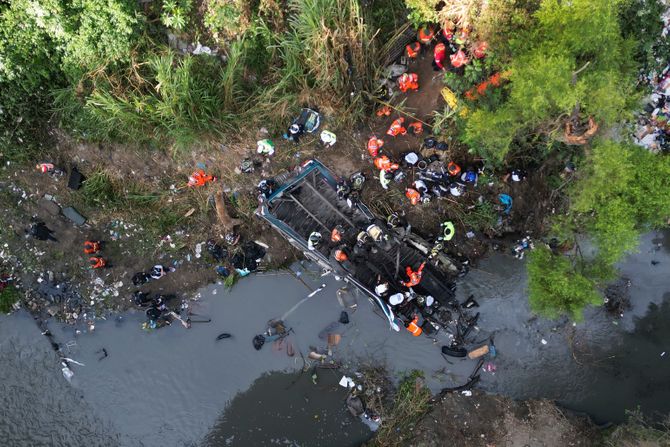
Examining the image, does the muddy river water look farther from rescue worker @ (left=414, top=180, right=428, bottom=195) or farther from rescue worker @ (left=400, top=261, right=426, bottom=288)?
rescue worker @ (left=414, top=180, right=428, bottom=195)

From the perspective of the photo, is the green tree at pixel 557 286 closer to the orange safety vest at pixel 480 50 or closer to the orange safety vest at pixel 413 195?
the orange safety vest at pixel 413 195

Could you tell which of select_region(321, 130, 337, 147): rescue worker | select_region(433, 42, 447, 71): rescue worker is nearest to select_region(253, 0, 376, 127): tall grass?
select_region(321, 130, 337, 147): rescue worker

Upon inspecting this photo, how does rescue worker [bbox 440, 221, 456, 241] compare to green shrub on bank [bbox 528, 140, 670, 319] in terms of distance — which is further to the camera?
rescue worker [bbox 440, 221, 456, 241]

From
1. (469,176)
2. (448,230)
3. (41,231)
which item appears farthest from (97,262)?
(469,176)

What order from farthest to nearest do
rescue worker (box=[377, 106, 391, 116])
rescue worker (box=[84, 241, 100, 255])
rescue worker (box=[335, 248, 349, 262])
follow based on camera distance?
1. rescue worker (box=[84, 241, 100, 255])
2. rescue worker (box=[377, 106, 391, 116])
3. rescue worker (box=[335, 248, 349, 262])

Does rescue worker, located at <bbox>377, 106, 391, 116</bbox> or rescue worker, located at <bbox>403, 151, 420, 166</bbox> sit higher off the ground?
rescue worker, located at <bbox>377, 106, 391, 116</bbox>

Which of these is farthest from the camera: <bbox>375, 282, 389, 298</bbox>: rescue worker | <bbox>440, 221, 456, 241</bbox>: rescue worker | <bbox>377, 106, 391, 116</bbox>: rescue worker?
<bbox>440, 221, 456, 241</bbox>: rescue worker

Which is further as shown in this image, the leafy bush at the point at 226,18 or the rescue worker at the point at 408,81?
the rescue worker at the point at 408,81

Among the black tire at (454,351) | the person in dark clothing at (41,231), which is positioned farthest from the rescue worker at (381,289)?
the person in dark clothing at (41,231)
